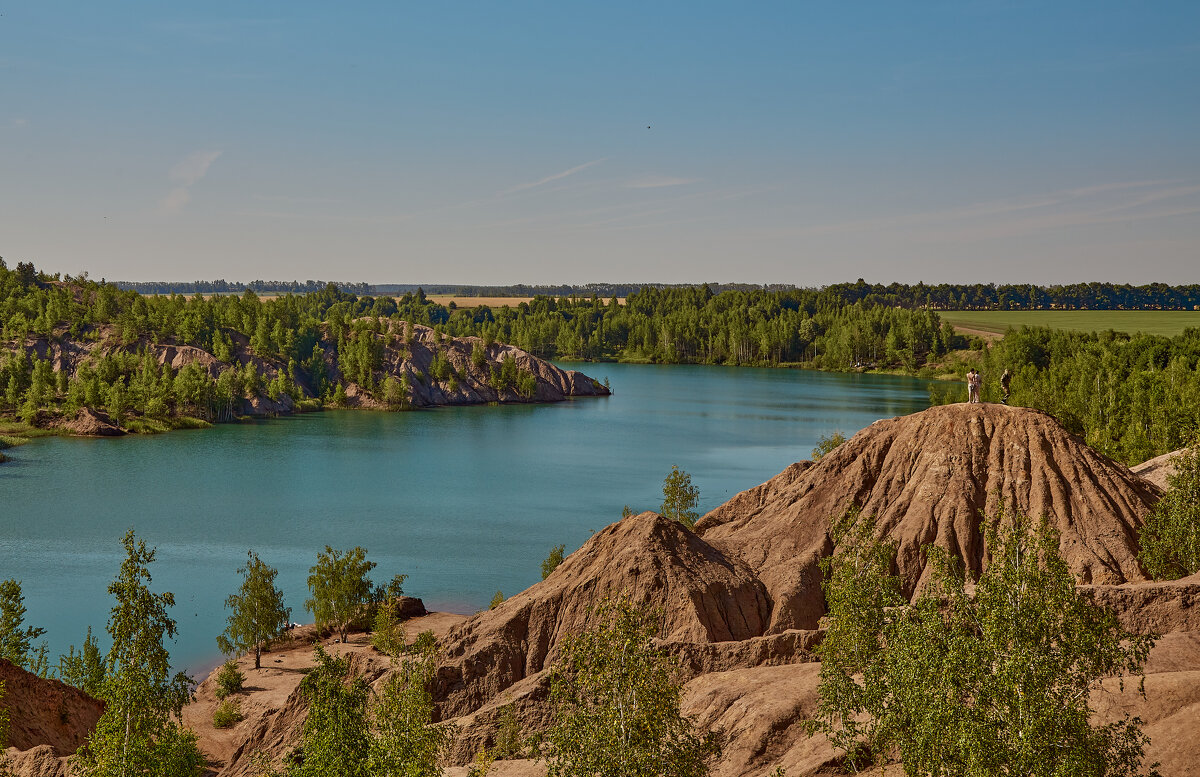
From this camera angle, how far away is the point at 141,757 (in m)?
24.1

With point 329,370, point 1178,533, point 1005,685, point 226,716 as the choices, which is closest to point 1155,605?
point 1178,533

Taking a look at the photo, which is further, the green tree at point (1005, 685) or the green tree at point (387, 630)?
the green tree at point (387, 630)

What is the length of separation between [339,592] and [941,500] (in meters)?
32.7

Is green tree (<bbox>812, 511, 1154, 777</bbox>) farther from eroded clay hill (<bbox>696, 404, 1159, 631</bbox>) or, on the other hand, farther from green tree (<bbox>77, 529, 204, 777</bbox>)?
eroded clay hill (<bbox>696, 404, 1159, 631</bbox>)

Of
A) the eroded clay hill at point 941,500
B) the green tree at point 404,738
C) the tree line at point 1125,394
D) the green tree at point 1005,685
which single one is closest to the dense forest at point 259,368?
the tree line at point 1125,394

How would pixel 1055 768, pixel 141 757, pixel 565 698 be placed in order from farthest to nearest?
pixel 141 757 < pixel 565 698 < pixel 1055 768

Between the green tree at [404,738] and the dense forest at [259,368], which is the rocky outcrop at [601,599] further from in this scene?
the dense forest at [259,368]

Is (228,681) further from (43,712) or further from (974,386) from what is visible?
(974,386)

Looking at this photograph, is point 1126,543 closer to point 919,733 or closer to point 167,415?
point 919,733

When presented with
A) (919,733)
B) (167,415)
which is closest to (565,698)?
(919,733)

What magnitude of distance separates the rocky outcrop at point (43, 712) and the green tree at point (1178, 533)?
1684 inches

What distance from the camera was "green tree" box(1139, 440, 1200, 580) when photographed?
42000 mm

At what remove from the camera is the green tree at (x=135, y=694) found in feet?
78.8

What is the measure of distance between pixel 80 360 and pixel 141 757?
165m
